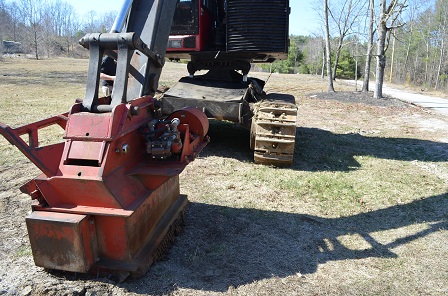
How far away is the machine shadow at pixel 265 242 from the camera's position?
3014 millimetres

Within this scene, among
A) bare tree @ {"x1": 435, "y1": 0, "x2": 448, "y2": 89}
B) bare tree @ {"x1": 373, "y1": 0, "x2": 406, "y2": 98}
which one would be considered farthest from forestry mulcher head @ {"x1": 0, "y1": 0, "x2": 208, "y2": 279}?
bare tree @ {"x1": 435, "y1": 0, "x2": 448, "y2": 89}

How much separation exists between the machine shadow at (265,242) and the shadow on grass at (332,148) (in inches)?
69.5

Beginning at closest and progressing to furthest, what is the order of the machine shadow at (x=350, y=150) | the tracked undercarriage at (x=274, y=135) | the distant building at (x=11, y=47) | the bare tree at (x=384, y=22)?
the tracked undercarriage at (x=274, y=135)
the machine shadow at (x=350, y=150)
the bare tree at (x=384, y=22)
the distant building at (x=11, y=47)

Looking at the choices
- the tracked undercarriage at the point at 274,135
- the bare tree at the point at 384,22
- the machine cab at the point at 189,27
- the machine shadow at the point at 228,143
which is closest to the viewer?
the tracked undercarriage at the point at 274,135

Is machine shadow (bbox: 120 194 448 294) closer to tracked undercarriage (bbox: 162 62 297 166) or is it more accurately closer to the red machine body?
the red machine body

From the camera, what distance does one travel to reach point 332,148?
7.12m

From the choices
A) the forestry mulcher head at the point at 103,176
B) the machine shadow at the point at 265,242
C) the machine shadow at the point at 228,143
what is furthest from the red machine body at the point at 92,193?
the machine shadow at the point at 228,143

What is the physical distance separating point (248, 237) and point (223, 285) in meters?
0.86

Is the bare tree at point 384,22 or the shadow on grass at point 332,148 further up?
the bare tree at point 384,22

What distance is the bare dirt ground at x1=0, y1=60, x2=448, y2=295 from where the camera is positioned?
294 cm

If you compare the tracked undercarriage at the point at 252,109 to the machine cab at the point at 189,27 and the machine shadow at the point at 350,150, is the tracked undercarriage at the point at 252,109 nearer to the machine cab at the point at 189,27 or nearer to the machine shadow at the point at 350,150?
the machine shadow at the point at 350,150

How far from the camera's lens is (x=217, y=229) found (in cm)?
385

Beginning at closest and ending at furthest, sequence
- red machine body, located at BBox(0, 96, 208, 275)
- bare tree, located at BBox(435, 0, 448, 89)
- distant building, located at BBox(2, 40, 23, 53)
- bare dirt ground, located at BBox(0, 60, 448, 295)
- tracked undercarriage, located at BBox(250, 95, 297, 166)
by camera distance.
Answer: red machine body, located at BBox(0, 96, 208, 275) → bare dirt ground, located at BBox(0, 60, 448, 295) → tracked undercarriage, located at BBox(250, 95, 297, 166) → bare tree, located at BBox(435, 0, 448, 89) → distant building, located at BBox(2, 40, 23, 53)

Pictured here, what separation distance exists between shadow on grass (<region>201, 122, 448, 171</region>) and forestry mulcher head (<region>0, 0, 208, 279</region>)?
10.8ft
